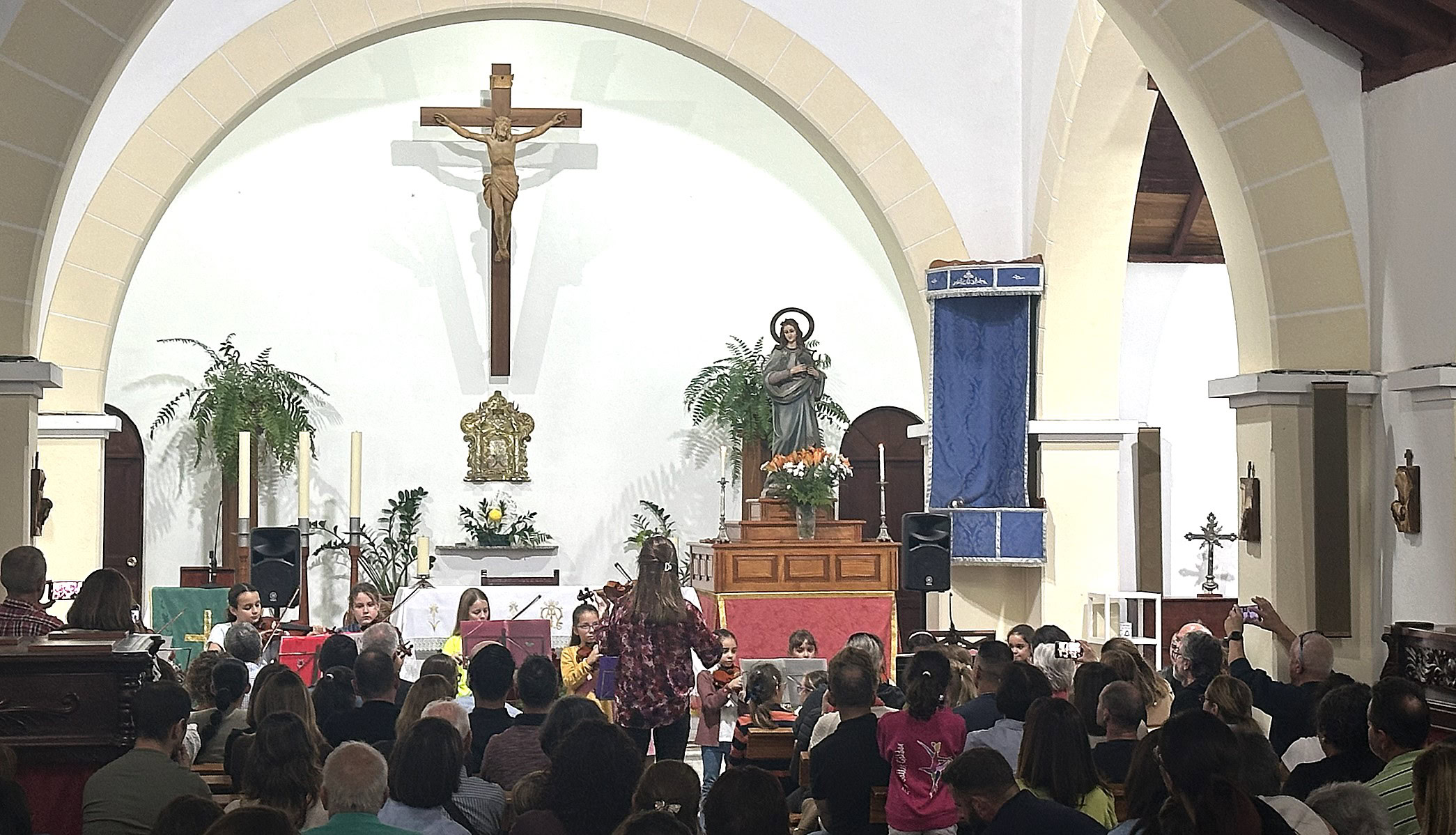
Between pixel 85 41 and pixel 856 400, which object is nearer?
pixel 85 41

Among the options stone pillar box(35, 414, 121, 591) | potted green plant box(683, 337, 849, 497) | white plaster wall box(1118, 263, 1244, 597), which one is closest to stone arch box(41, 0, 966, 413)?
stone pillar box(35, 414, 121, 591)

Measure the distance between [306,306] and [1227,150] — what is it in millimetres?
8895

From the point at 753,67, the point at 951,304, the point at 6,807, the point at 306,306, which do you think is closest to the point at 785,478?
the point at 951,304

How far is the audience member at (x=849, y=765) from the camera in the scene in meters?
4.64

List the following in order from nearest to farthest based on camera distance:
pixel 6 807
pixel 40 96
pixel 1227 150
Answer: pixel 6 807, pixel 40 96, pixel 1227 150

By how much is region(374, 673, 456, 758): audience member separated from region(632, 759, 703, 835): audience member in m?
1.34

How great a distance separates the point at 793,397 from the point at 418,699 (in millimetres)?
6175

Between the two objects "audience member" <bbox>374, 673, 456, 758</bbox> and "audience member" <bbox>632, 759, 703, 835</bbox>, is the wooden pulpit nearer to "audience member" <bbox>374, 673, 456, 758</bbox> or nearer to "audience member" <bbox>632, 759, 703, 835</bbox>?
"audience member" <bbox>374, 673, 456, 758</bbox>

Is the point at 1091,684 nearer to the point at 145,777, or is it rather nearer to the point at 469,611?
the point at 145,777

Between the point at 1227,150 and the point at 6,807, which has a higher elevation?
the point at 1227,150

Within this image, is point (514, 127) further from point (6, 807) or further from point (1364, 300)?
point (6, 807)

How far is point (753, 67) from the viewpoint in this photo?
11156mm

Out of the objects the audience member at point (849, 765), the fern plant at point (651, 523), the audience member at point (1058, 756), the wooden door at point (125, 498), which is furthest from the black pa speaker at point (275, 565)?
the audience member at point (1058, 756)

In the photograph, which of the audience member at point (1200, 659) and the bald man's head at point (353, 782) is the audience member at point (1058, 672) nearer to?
the audience member at point (1200, 659)
